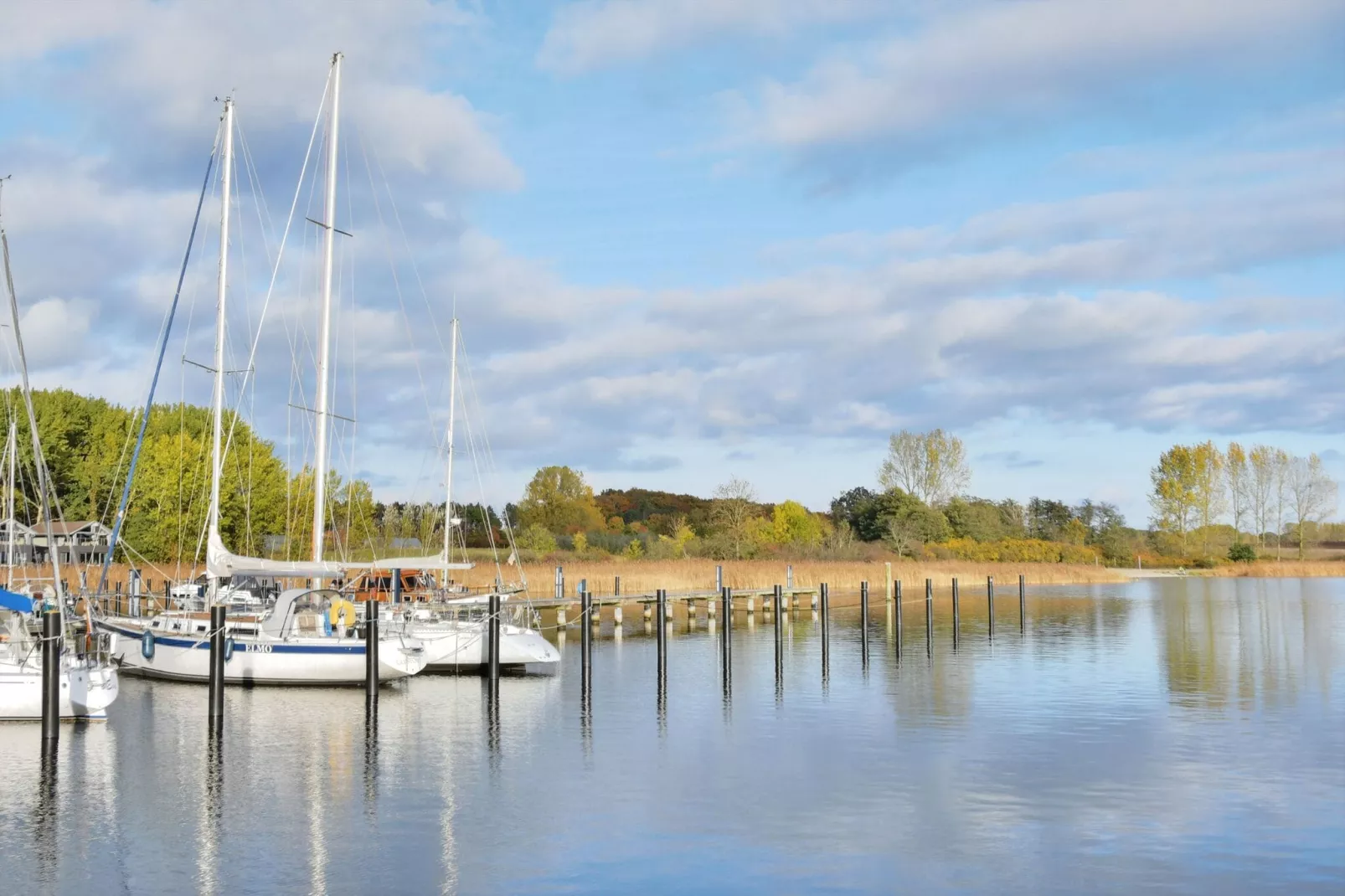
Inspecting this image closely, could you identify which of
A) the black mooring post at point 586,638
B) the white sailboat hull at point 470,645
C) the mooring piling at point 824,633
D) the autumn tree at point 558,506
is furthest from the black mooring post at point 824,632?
the autumn tree at point 558,506

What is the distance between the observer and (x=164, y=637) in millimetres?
30953

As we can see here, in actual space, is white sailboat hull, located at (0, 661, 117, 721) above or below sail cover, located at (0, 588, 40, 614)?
below

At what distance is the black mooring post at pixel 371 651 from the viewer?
27.1 meters

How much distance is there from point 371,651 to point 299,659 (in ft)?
8.82

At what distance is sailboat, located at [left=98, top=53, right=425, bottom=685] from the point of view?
96.3 ft

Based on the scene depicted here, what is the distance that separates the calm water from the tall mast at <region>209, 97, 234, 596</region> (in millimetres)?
4722

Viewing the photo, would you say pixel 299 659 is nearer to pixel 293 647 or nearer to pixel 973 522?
pixel 293 647

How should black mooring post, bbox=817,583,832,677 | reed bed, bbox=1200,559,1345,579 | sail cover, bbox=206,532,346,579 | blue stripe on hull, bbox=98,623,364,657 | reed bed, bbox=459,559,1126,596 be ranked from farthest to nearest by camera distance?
1. reed bed, bbox=1200,559,1345,579
2. reed bed, bbox=459,559,1126,596
3. black mooring post, bbox=817,583,832,677
4. sail cover, bbox=206,532,346,579
5. blue stripe on hull, bbox=98,623,364,657

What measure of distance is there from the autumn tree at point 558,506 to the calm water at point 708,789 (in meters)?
84.6

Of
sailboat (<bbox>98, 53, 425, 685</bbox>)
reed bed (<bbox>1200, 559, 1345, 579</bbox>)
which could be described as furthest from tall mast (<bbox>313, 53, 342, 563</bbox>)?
reed bed (<bbox>1200, 559, 1345, 579</bbox>)


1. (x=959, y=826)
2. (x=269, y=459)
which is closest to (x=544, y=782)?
(x=959, y=826)

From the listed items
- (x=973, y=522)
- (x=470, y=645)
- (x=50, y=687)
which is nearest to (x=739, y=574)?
(x=470, y=645)

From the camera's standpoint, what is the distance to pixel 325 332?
32375 mm

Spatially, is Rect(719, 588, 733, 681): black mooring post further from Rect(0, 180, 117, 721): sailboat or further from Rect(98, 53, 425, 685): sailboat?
Rect(0, 180, 117, 721): sailboat
